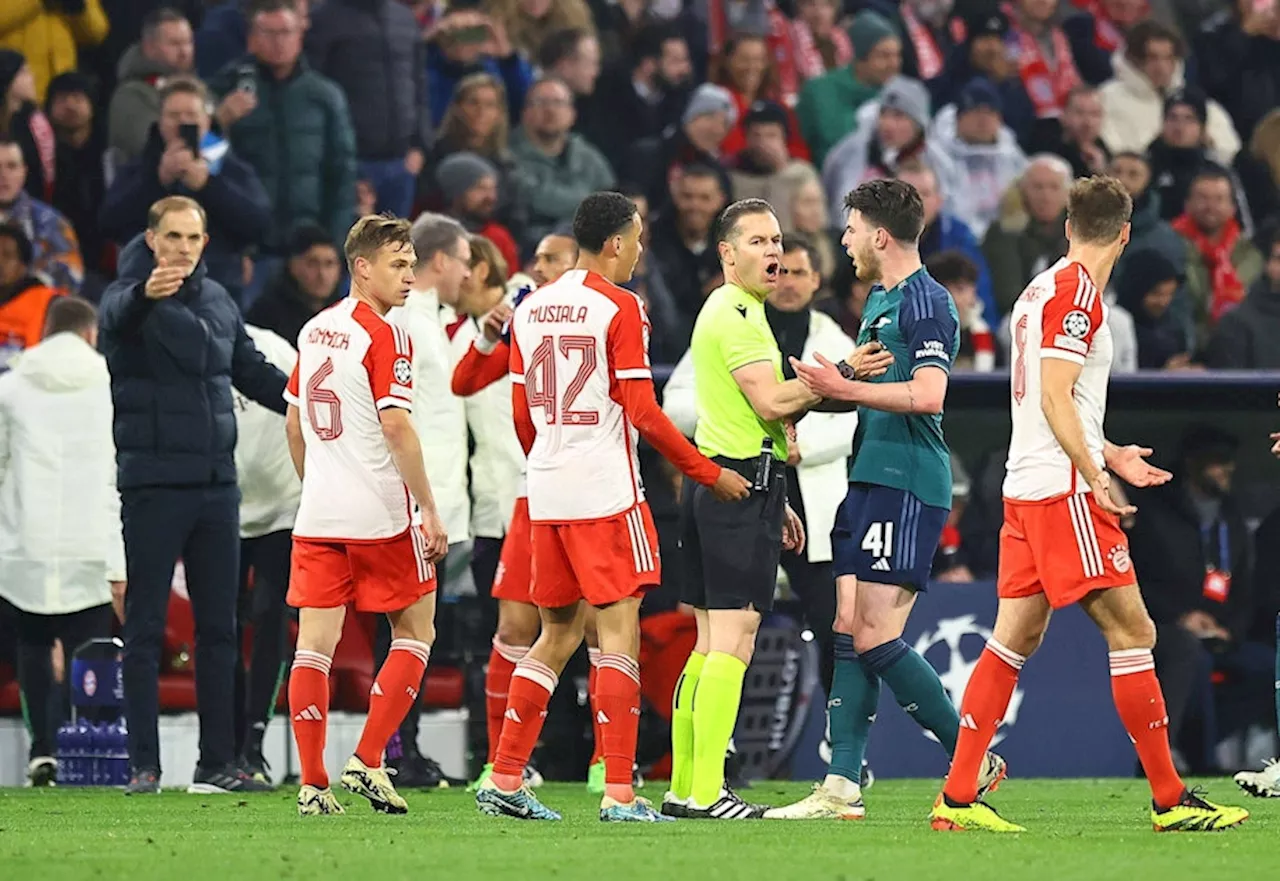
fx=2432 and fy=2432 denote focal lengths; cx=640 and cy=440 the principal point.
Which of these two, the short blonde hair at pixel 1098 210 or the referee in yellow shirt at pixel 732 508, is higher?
the short blonde hair at pixel 1098 210

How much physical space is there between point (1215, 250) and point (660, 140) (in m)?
4.15

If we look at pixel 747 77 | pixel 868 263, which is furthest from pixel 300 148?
pixel 868 263

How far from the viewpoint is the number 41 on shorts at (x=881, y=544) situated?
9.06 meters

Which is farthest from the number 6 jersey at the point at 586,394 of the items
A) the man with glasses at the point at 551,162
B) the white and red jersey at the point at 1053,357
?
the man with glasses at the point at 551,162

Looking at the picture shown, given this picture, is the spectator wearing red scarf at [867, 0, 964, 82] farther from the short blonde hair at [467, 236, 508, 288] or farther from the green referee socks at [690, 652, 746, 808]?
the green referee socks at [690, 652, 746, 808]

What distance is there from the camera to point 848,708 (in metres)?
9.46

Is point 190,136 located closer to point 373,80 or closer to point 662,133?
point 373,80

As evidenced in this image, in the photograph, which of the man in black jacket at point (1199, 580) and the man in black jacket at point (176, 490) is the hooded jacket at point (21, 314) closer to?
the man in black jacket at point (176, 490)

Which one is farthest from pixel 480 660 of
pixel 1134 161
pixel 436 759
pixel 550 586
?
pixel 1134 161

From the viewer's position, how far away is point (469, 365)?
10.6 m

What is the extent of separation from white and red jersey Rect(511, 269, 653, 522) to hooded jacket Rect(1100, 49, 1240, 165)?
37.6 ft

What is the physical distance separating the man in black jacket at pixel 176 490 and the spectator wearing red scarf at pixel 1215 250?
8.55m

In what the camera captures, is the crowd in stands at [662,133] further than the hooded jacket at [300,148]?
No

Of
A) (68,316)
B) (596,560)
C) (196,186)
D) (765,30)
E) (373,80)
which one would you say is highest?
(765,30)
